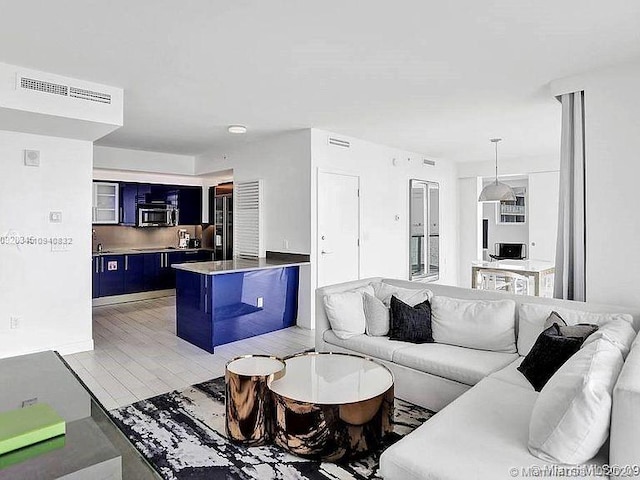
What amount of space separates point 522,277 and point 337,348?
3390 mm

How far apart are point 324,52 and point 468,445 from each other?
263 cm

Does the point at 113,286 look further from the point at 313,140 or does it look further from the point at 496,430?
the point at 496,430

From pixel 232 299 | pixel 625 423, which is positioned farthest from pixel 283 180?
pixel 625 423

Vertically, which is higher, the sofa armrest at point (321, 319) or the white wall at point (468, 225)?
the white wall at point (468, 225)

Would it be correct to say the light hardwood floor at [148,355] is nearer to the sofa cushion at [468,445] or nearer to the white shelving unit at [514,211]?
the sofa cushion at [468,445]

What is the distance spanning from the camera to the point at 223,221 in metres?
7.63

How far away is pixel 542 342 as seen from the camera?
247cm

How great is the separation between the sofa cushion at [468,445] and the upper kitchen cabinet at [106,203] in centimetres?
675

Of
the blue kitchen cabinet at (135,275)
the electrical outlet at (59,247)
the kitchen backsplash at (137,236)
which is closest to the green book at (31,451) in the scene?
the electrical outlet at (59,247)

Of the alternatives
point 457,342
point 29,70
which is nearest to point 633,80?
point 457,342

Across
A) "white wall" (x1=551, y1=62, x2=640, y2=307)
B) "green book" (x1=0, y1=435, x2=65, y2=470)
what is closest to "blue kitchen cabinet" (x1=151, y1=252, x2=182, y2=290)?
"green book" (x1=0, y1=435, x2=65, y2=470)

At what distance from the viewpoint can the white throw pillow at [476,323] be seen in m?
3.04

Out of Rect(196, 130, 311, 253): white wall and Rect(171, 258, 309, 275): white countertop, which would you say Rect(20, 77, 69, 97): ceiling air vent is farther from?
Rect(196, 130, 311, 253): white wall

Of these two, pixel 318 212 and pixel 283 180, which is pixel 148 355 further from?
pixel 283 180
